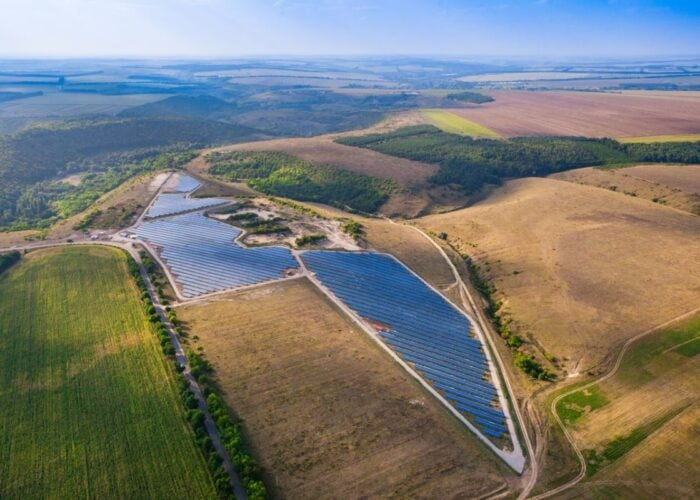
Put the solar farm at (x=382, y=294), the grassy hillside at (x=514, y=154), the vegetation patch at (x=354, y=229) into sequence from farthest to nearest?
the grassy hillside at (x=514, y=154), the vegetation patch at (x=354, y=229), the solar farm at (x=382, y=294)

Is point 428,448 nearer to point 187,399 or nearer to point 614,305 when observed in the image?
point 187,399

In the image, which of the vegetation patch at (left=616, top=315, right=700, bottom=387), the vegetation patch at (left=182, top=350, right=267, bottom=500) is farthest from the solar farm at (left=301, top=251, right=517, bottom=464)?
the vegetation patch at (left=182, top=350, right=267, bottom=500)

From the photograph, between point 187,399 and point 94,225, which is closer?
point 187,399


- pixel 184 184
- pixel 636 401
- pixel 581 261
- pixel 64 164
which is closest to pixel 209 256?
pixel 184 184

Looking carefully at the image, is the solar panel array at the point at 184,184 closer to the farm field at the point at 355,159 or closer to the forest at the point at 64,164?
the forest at the point at 64,164

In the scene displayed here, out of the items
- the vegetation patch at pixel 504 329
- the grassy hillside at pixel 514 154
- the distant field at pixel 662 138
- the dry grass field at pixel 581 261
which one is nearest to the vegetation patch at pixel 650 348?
the dry grass field at pixel 581 261

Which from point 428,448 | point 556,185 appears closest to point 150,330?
point 428,448
